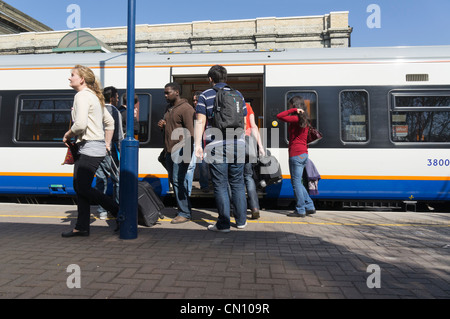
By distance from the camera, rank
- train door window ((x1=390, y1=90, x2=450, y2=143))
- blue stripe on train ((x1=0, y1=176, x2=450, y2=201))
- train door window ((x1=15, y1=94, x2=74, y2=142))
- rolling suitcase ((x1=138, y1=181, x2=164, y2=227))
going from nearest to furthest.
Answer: rolling suitcase ((x1=138, y1=181, x2=164, y2=227))
blue stripe on train ((x1=0, y1=176, x2=450, y2=201))
train door window ((x1=390, y1=90, x2=450, y2=143))
train door window ((x1=15, y1=94, x2=74, y2=142))

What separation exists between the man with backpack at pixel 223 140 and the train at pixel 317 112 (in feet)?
6.73

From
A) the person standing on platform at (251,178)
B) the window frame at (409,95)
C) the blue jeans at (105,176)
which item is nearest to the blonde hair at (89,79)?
the blue jeans at (105,176)

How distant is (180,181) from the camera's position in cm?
492

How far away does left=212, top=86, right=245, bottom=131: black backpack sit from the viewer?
4.17m

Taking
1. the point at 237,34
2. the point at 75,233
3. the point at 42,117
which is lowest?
the point at 75,233

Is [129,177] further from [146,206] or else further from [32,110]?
[32,110]

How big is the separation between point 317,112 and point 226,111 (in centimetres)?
272

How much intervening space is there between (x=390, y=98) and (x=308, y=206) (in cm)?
263

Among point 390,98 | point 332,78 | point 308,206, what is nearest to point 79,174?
point 308,206

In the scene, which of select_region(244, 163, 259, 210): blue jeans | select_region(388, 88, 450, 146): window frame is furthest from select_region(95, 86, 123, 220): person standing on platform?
select_region(388, 88, 450, 146): window frame

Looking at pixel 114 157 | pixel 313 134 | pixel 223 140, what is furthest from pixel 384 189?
pixel 114 157

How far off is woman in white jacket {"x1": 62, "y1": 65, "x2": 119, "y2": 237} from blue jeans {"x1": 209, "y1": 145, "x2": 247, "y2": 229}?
4.21 ft

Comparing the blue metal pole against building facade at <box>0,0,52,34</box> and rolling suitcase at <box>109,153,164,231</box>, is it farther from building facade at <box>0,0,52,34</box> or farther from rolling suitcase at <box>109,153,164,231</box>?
building facade at <box>0,0,52,34</box>
